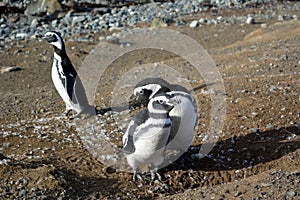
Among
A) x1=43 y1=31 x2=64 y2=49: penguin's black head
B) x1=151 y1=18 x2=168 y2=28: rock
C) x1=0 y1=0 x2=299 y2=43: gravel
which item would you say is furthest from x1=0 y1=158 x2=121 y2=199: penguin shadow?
x1=151 y1=18 x2=168 y2=28: rock

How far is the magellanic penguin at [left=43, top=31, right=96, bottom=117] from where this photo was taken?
7.29 m

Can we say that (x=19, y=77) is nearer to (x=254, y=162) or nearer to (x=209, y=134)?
(x=209, y=134)

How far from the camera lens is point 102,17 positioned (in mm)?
15633

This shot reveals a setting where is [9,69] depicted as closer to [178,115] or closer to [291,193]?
[178,115]

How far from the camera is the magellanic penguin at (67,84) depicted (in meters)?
7.29

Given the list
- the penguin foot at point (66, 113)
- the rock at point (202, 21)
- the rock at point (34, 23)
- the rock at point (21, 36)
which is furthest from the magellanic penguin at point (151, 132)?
the rock at point (34, 23)

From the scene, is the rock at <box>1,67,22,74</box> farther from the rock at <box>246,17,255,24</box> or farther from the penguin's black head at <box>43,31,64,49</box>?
the rock at <box>246,17,255,24</box>

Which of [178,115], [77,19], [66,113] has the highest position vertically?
[178,115]

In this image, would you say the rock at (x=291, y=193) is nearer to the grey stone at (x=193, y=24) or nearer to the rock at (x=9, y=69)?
the rock at (x=9, y=69)

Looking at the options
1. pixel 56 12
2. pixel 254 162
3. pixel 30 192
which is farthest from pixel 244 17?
pixel 30 192

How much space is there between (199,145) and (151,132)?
1.23 meters

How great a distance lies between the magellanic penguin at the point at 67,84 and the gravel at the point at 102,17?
620cm

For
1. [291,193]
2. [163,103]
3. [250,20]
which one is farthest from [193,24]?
[291,193]

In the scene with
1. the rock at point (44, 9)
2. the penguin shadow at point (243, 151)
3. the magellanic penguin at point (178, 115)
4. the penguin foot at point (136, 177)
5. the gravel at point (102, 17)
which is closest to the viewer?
the penguin foot at point (136, 177)
